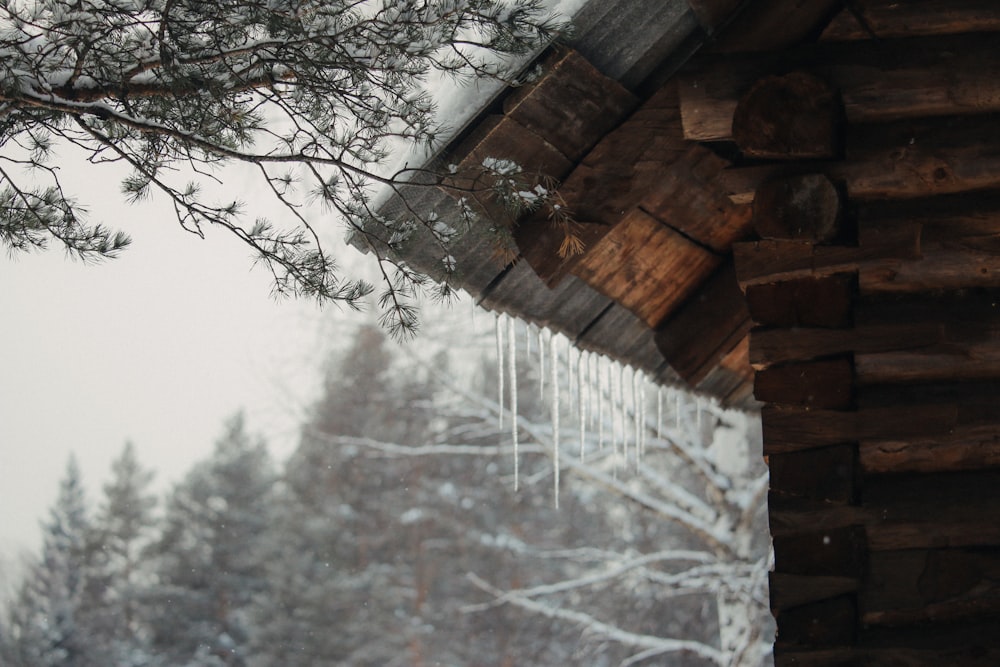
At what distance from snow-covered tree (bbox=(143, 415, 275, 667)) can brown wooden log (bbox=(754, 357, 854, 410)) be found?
16.7m

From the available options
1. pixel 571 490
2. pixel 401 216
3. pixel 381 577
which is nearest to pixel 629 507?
pixel 571 490

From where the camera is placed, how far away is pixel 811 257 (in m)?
2.91

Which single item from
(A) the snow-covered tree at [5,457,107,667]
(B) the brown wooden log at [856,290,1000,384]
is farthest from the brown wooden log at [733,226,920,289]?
(A) the snow-covered tree at [5,457,107,667]

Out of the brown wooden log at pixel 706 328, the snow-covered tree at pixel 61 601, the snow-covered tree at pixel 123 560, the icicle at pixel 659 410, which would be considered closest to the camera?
the brown wooden log at pixel 706 328

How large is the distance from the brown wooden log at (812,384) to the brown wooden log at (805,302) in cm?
13

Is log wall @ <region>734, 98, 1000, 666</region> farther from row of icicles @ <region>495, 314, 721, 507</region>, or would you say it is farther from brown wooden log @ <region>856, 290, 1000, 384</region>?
row of icicles @ <region>495, 314, 721, 507</region>

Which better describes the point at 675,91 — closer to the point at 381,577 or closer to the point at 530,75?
the point at 530,75

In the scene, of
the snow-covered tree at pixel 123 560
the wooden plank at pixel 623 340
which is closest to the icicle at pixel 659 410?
the wooden plank at pixel 623 340

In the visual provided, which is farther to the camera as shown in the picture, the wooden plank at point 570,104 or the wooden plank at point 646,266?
the wooden plank at point 646,266

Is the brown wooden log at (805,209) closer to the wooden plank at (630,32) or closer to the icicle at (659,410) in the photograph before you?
the wooden plank at (630,32)

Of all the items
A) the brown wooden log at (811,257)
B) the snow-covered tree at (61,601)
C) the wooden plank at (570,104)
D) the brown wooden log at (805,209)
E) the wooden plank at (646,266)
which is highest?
the wooden plank at (570,104)

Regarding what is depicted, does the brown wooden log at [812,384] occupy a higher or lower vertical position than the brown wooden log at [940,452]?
higher

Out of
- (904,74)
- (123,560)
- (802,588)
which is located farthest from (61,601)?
(904,74)

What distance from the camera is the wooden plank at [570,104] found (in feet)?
9.85
